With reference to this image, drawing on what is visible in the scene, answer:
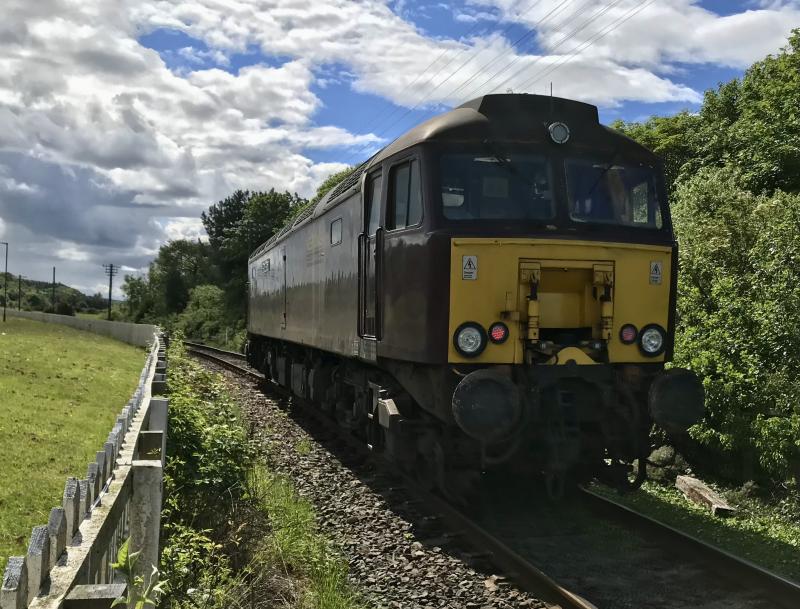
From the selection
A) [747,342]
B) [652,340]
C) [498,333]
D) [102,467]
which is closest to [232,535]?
[102,467]

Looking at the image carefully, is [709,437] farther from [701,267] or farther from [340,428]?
[340,428]

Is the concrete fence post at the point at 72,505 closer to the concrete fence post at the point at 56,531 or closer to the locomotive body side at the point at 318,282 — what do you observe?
the concrete fence post at the point at 56,531

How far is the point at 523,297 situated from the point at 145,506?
366 centimetres

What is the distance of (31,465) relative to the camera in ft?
28.9

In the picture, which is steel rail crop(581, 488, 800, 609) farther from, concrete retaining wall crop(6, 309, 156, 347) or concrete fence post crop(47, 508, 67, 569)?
concrete retaining wall crop(6, 309, 156, 347)

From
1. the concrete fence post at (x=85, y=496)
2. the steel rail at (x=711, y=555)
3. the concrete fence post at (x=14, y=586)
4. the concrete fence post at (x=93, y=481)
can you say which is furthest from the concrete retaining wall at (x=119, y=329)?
the concrete fence post at (x=14, y=586)

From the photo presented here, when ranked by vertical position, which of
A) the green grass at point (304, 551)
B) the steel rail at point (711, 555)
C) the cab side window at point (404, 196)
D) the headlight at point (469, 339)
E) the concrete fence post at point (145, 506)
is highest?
the cab side window at point (404, 196)

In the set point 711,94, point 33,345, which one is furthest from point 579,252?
point 711,94

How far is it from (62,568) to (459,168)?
516 centimetres

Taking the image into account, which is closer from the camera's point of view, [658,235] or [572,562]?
[572,562]

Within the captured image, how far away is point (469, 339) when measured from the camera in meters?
6.53

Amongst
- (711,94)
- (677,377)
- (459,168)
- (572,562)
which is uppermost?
(711,94)

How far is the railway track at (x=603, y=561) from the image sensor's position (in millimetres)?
5277

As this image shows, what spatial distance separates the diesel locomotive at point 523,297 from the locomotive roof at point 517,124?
17 millimetres
